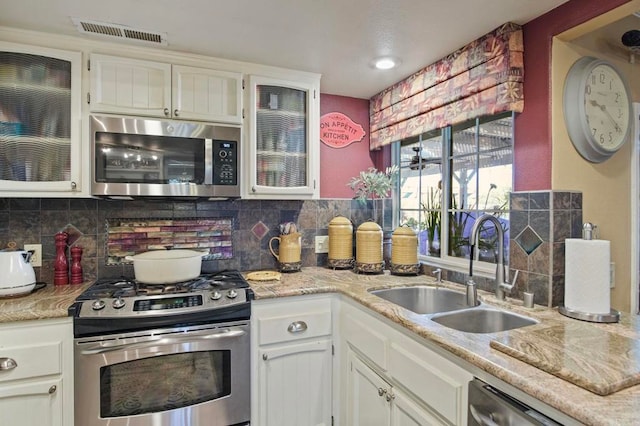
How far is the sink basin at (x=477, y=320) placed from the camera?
153cm

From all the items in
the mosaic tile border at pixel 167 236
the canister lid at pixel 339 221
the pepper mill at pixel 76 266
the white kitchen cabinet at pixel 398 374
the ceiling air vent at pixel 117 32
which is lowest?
the white kitchen cabinet at pixel 398 374

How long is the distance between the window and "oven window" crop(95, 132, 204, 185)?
59.4 inches

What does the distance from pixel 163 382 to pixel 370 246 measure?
1.40 m

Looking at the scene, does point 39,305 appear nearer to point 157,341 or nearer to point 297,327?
point 157,341

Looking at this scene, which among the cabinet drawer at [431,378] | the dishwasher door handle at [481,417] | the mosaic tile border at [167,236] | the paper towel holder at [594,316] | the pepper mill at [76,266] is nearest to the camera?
the dishwasher door handle at [481,417]

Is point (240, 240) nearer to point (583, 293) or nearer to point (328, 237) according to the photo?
point (328, 237)

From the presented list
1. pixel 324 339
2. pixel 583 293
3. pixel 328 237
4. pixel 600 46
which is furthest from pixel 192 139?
pixel 600 46

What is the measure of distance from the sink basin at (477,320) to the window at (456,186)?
1.28 ft

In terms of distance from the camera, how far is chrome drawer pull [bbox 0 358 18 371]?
1473 mm

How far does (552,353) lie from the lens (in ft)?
3.42

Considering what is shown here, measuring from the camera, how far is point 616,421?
0.74m

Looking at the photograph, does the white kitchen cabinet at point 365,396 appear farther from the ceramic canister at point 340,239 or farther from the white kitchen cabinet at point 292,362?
the ceramic canister at point 340,239

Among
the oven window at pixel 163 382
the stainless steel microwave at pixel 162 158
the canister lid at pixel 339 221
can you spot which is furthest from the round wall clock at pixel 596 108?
the oven window at pixel 163 382

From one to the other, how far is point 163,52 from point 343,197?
5.07ft
